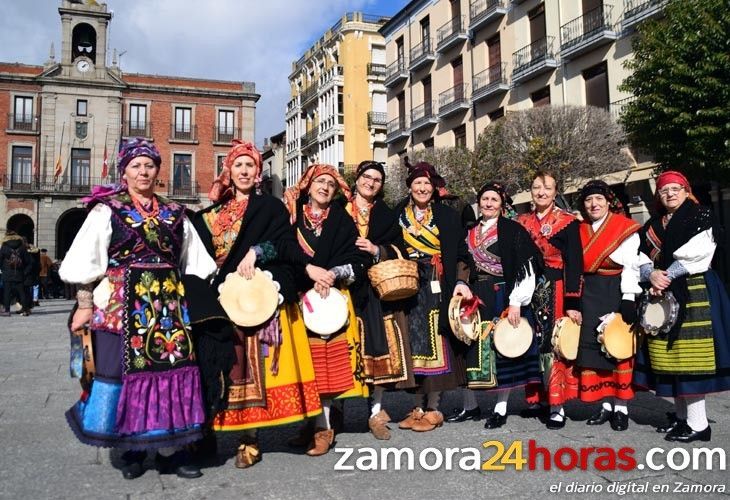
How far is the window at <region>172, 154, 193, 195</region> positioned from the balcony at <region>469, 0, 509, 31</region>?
72.3 ft

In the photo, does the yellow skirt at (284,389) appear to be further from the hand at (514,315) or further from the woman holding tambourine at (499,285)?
the hand at (514,315)

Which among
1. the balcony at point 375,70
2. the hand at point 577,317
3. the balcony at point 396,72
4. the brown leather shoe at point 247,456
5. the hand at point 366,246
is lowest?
the brown leather shoe at point 247,456

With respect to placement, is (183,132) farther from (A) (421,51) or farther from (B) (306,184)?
(B) (306,184)

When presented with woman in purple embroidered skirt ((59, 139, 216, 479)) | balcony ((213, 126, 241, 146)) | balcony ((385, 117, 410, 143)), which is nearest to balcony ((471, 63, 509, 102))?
balcony ((385, 117, 410, 143))

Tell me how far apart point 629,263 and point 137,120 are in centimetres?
4019

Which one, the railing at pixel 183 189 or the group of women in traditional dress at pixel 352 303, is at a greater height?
the railing at pixel 183 189

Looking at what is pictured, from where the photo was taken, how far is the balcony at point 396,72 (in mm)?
32375

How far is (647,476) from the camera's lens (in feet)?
12.2

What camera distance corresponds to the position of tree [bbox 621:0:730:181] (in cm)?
1302

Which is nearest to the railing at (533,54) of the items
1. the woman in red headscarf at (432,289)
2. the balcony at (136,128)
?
the woman in red headscarf at (432,289)

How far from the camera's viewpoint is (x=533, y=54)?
23266 mm

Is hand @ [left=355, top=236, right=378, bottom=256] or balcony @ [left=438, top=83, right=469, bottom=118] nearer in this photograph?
hand @ [left=355, top=236, right=378, bottom=256]

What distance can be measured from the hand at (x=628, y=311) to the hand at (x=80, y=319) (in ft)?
12.0

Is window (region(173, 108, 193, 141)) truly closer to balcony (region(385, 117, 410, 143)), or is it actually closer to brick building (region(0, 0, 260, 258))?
brick building (region(0, 0, 260, 258))
